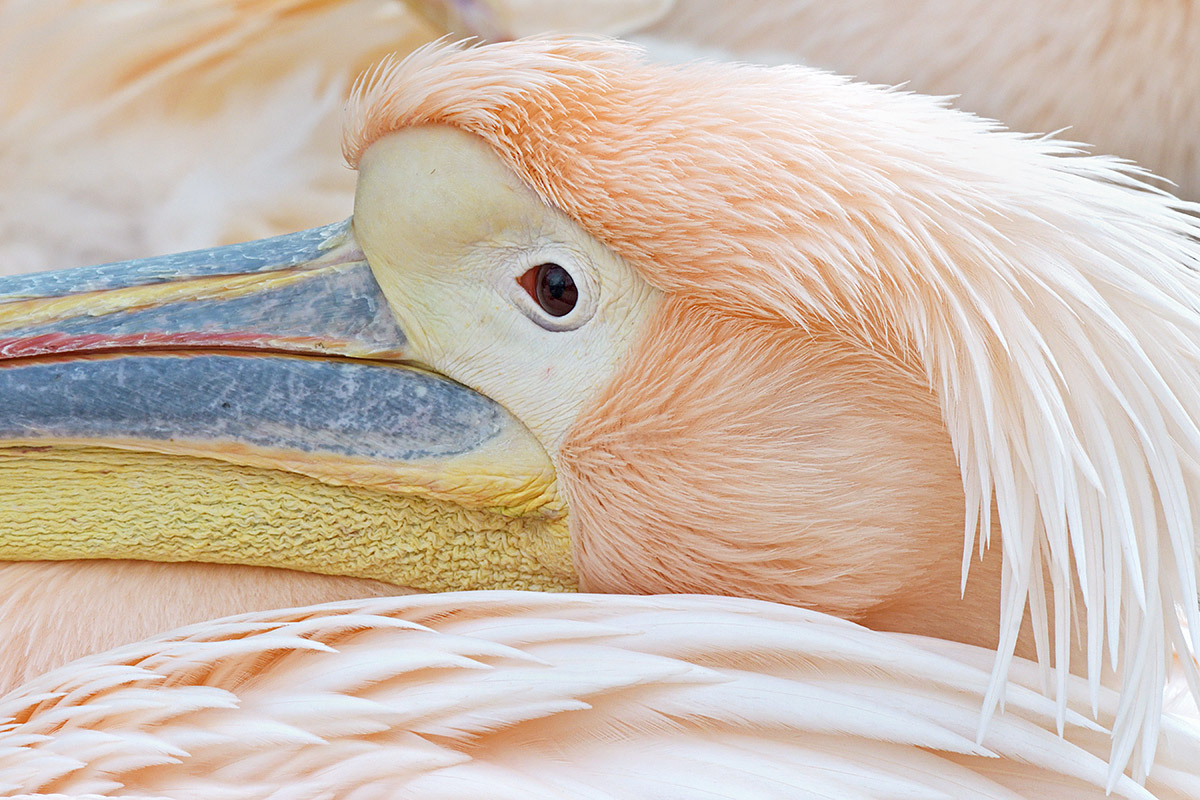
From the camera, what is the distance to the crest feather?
120 cm

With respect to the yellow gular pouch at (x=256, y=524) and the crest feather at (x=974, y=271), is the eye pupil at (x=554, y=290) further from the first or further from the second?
the yellow gular pouch at (x=256, y=524)

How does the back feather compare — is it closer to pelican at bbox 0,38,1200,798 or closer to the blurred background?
pelican at bbox 0,38,1200,798

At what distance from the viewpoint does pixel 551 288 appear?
1402 mm

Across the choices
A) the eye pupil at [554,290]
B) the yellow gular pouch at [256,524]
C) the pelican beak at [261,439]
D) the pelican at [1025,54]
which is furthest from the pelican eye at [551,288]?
the pelican at [1025,54]

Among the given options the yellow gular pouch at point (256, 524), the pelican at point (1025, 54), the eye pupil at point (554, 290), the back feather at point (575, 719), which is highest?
the pelican at point (1025, 54)

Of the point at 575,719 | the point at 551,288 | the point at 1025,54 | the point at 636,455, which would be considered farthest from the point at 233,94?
the point at 575,719

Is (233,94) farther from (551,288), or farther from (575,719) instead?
(575,719)

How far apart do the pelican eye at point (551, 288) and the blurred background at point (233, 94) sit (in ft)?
5.03

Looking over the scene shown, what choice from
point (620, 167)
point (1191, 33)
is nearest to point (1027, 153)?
point (620, 167)

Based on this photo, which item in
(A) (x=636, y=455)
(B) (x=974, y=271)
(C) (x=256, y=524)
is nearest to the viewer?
(B) (x=974, y=271)

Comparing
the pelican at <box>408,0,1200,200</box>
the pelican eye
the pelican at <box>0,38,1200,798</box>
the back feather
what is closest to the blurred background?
the pelican at <box>408,0,1200,200</box>

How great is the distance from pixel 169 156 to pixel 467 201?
183 cm

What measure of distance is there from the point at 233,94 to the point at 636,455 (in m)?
1.98

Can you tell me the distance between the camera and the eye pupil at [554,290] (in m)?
1.39
